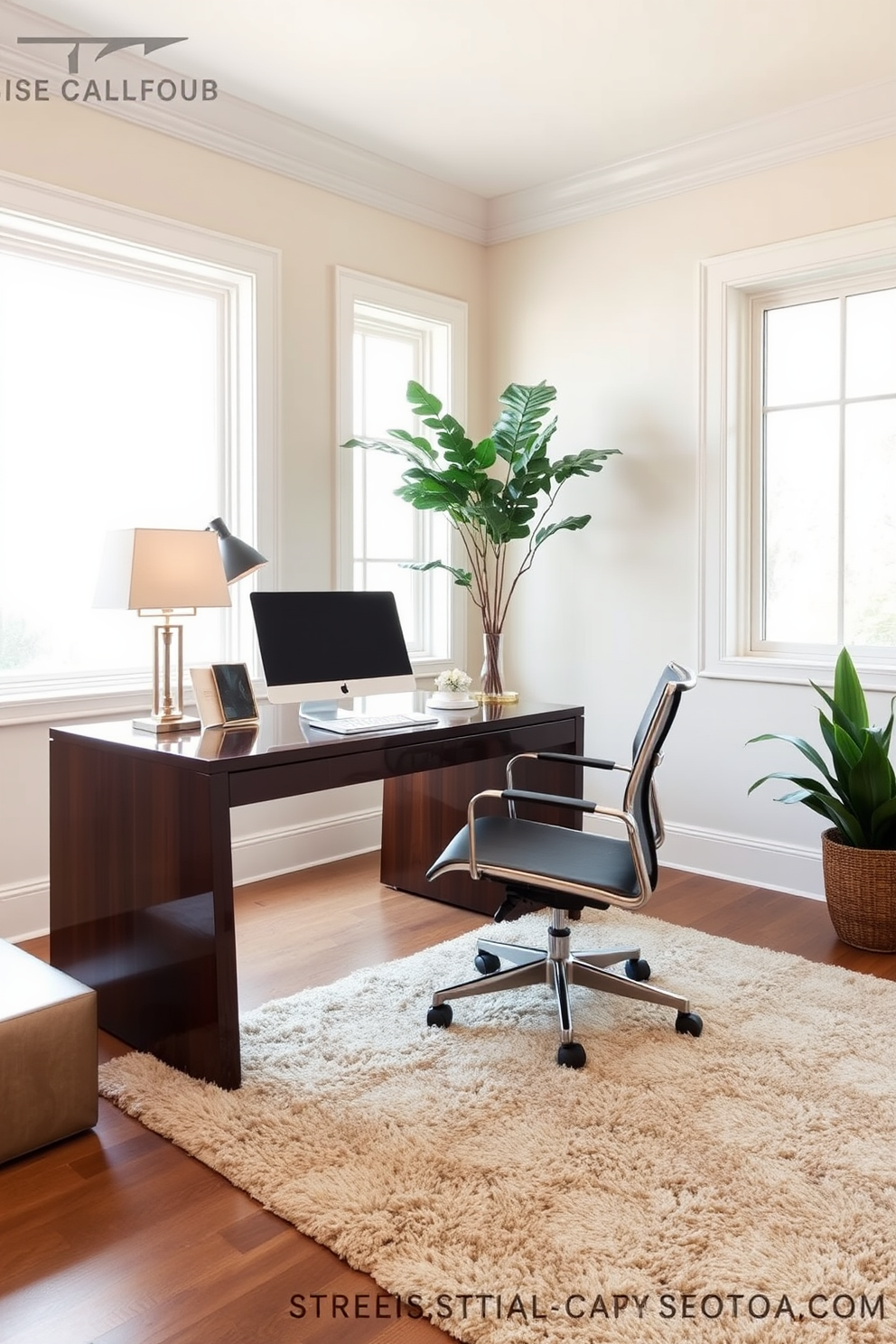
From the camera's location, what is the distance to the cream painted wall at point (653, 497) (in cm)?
372

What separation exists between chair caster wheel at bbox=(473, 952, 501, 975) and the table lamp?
102 centimetres

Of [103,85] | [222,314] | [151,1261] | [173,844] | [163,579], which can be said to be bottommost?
[151,1261]

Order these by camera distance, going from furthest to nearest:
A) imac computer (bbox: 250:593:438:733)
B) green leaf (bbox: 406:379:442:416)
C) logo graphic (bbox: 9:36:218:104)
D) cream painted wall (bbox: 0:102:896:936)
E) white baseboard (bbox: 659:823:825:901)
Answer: green leaf (bbox: 406:379:442:416) → white baseboard (bbox: 659:823:825:901) → cream painted wall (bbox: 0:102:896:936) → logo graphic (bbox: 9:36:218:104) → imac computer (bbox: 250:593:438:733)

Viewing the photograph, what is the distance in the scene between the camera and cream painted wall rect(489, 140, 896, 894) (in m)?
3.72

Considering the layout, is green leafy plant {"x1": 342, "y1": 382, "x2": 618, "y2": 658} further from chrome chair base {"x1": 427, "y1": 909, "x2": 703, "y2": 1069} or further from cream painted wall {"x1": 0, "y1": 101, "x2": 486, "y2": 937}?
chrome chair base {"x1": 427, "y1": 909, "x2": 703, "y2": 1069}

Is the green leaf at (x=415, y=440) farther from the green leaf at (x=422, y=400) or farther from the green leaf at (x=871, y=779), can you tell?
the green leaf at (x=871, y=779)

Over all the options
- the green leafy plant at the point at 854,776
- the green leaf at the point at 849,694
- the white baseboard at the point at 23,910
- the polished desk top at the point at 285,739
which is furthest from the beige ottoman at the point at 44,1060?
the green leaf at the point at 849,694

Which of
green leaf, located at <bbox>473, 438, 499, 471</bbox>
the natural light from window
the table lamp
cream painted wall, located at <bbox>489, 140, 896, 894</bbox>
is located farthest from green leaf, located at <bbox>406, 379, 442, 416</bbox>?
the table lamp

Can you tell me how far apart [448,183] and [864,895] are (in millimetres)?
3305

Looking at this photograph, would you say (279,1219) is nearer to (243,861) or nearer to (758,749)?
(243,861)

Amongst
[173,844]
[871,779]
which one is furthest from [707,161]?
[173,844]

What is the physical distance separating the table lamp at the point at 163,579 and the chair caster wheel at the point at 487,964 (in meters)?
1.02

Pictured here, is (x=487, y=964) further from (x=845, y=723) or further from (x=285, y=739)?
(x=845, y=723)

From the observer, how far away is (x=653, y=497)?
159 inches
